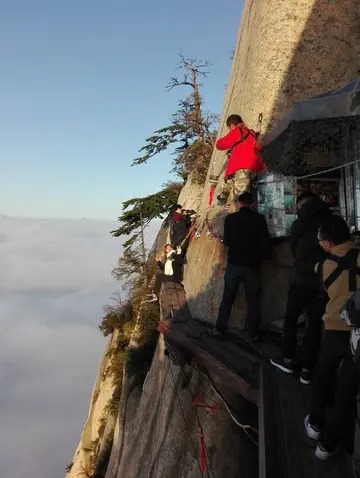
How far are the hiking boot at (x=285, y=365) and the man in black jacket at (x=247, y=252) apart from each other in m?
1.41

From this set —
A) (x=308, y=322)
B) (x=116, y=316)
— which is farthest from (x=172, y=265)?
(x=116, y=316)

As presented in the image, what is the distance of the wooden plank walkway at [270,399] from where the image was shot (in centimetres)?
320

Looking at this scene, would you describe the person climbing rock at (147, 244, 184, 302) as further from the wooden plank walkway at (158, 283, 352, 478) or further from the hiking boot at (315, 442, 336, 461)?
the hiking boot at (315, 442, 336, 461)

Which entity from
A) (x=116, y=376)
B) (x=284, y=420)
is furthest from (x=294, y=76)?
(x=116, y=376)

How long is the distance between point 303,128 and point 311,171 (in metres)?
1.51

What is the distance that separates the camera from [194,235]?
10.9m

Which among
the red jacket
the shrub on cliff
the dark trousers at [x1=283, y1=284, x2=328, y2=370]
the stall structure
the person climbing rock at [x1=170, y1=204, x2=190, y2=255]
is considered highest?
the red jacket

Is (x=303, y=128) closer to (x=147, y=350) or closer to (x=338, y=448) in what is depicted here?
(x=338, y=448)

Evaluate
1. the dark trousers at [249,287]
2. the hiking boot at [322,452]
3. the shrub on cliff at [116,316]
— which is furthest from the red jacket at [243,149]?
the shrub on cliff at [116,316]

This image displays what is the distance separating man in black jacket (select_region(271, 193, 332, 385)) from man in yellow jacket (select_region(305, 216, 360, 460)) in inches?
33.2

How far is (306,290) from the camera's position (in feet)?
14.3

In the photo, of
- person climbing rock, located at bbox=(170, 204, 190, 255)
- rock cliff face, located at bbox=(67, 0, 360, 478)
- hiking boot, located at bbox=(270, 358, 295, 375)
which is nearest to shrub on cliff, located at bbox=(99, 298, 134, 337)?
rock cliff face, located at bbox=(67, 0, 360, 478)

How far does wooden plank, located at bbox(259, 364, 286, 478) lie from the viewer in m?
3.25

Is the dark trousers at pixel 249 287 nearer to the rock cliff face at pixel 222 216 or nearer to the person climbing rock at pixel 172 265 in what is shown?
the rock cliff face at pixel 222 216
